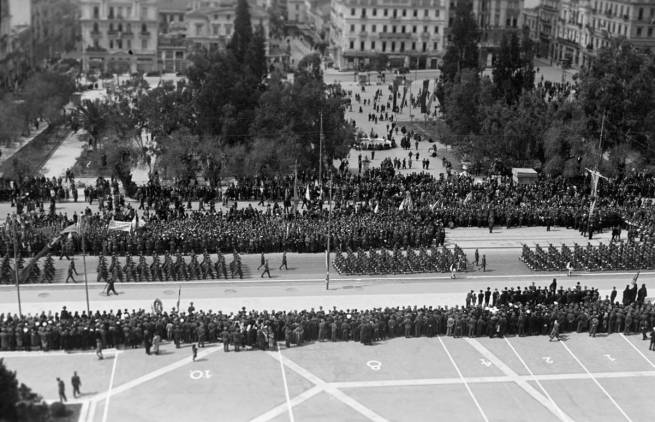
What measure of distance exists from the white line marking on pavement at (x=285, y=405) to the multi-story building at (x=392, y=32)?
10606 cm

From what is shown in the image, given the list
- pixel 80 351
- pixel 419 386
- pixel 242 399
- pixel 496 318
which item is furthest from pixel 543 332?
pixel 80 351

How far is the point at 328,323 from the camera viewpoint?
47438 millimetres

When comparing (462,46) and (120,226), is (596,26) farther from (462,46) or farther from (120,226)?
(120,226)

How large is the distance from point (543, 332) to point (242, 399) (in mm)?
16717

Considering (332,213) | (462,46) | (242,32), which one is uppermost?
(242,32)

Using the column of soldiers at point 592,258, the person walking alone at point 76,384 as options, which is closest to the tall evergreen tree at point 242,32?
the column of soldiers at point 592,258

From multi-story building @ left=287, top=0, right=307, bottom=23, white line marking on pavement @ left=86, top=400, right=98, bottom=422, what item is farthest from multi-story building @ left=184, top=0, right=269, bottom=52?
white line marking on pavement @ left=86, top=400, right=98, bottom=422

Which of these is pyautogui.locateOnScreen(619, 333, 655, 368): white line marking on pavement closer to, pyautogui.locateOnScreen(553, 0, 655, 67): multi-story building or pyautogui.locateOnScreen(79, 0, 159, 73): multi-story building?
pyautogui.locateOnScreen(553, 0, 655, 67): multi-story building

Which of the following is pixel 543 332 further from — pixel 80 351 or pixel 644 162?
pixel 644 162

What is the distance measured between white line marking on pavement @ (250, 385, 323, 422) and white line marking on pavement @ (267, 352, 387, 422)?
1.42ft

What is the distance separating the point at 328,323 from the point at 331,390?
5314 mm

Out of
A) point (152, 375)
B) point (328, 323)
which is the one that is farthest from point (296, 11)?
point (152, 375)

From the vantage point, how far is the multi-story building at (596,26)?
5276 inches

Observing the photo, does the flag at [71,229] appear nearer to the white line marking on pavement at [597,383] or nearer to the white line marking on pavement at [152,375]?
the white line marking on pavement at [152,375]
